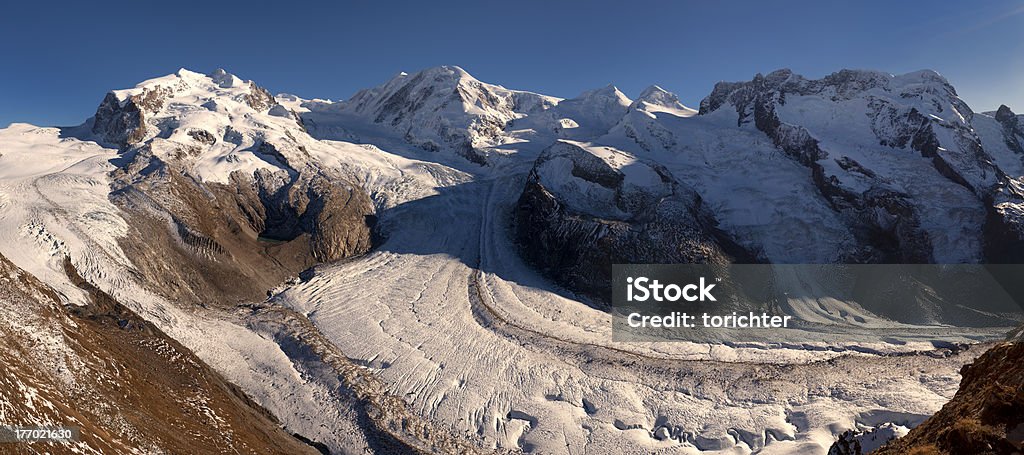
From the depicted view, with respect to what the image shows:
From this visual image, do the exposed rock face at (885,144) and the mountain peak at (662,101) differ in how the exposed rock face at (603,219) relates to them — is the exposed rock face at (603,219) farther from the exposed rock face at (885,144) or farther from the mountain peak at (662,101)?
the mountain peak at (662,101)

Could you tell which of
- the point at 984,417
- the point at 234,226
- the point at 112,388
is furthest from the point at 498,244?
the point at 984,417

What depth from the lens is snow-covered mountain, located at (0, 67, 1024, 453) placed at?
3447cm

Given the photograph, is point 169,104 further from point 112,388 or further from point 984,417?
point 984,417

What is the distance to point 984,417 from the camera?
11773 mm

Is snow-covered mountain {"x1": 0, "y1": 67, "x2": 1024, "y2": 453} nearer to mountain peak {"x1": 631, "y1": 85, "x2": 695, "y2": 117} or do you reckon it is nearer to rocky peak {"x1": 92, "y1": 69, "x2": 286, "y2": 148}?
rocky peak {"x1": 92, "y1": 69, "x2": 286, "y2": 148}

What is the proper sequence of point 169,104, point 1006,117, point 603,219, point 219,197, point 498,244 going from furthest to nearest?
1. point 169,104
2. point 1006,117
3. point 498,244
4. point 603,219
5. point 219,197

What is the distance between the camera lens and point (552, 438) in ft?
105

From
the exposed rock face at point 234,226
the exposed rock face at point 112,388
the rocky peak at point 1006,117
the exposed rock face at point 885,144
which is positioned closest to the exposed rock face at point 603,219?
the exposed rock face at point 885,144

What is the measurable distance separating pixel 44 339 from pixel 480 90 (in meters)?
113

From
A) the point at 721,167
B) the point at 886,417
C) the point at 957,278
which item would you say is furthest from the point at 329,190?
the point at 957,278

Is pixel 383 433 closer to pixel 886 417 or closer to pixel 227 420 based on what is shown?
pixel 227 420

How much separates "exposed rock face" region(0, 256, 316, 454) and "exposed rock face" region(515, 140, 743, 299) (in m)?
36.8

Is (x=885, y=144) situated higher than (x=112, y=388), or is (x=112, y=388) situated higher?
(x=885, y=144)

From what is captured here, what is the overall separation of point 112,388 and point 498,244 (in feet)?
151
